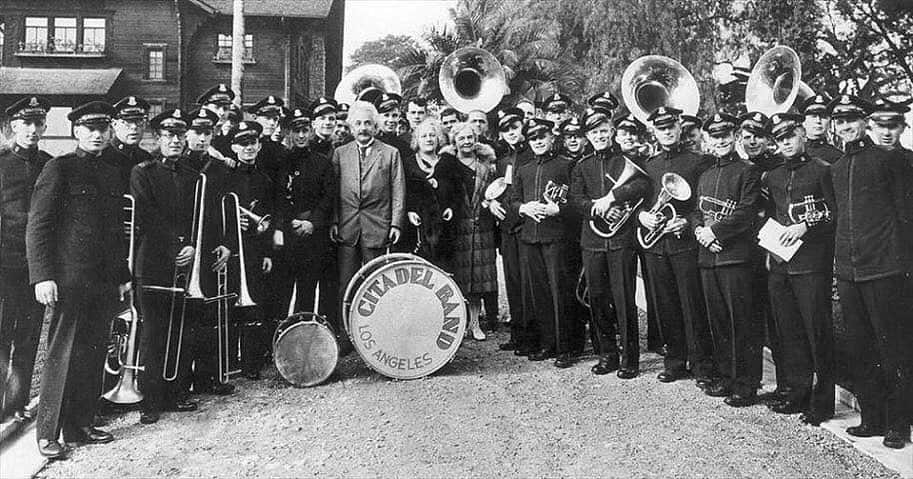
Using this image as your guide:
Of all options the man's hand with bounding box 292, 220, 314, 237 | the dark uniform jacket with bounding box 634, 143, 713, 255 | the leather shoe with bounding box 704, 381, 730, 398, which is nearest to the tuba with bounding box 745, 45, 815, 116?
the dark uniform jacket with bounding box 634, 143, 713, 255

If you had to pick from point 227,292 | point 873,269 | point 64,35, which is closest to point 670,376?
point 873,269

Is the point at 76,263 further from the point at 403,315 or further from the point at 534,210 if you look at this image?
the point at 534,210

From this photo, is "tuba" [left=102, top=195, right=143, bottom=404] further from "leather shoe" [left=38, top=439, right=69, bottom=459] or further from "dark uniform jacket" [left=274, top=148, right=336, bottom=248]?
"dark uniform jacket" [left=274, top=148, right=336, bottom=248]

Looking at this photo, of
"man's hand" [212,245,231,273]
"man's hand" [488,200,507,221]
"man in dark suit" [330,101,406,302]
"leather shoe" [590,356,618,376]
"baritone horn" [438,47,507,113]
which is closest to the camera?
"man's hand" [212,245,231,273]

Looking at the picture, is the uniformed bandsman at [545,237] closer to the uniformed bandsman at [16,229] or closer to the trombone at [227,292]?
the trombone at [227,292]

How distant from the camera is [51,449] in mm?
4738

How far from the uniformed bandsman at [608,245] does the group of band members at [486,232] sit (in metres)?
0.02

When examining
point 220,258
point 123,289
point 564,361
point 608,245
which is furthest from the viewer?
point 564,361

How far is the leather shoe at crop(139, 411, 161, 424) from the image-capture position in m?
5.48

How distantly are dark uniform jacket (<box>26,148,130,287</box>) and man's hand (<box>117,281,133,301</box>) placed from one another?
0.09m

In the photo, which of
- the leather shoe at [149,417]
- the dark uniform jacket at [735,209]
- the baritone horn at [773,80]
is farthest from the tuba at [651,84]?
the leather shoe at [149,417]

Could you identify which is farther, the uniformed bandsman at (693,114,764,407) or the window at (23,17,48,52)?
the window at (23,17,48,52)

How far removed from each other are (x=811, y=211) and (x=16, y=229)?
523 centimetres

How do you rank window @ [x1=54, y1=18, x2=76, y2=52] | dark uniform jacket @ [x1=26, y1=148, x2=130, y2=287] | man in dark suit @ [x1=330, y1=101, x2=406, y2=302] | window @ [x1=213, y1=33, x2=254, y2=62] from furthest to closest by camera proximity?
window @ [x1=213, y1=33, x2=254, y2=62] → window @ [x1=54, y1=18, x2=76, y2=52] → man in dark suit @ [x1=330, y1=101, x2=406, y2=302] → dark uniform jacket @ [x1=26, y1=148, x2=130, y2=287]
